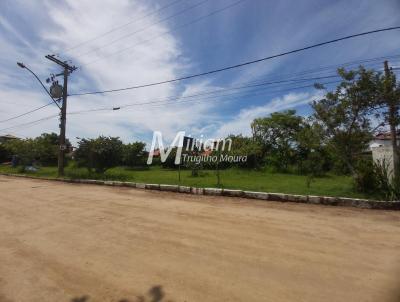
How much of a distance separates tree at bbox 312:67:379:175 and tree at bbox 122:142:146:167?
22.4 metres

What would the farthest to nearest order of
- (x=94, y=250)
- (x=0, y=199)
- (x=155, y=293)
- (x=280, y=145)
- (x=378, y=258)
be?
1. (x=280, y=145)
2. (x=0, y=199)
3. (x=94, y=250)
4. (x=378, y=258)
5. (x=155, y=293)

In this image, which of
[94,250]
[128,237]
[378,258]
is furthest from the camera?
[128,237]

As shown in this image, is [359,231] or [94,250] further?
[359,231]

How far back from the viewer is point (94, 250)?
13.1ft

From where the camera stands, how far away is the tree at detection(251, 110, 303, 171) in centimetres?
2466

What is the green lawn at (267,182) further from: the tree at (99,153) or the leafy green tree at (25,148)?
the leafy green tree at (25,148)

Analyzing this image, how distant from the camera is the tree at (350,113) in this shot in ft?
27.9

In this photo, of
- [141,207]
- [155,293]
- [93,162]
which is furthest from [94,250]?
[93,162]

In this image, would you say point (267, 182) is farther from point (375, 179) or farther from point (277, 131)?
point (277, 131)

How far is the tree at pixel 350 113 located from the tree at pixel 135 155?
22444mm

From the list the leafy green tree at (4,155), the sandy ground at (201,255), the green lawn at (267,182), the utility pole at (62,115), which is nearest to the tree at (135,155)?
the utility pole at (62,115)

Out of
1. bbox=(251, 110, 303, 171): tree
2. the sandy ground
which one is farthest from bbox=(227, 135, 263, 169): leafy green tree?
the sandy ground

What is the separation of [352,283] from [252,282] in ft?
3.85

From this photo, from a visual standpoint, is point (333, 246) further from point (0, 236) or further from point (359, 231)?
point (0, 236)
